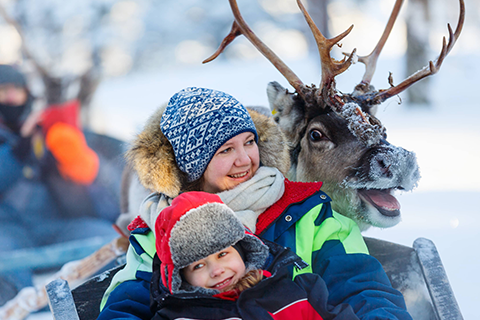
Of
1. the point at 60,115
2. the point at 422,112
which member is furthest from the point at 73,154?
the point at 422,112

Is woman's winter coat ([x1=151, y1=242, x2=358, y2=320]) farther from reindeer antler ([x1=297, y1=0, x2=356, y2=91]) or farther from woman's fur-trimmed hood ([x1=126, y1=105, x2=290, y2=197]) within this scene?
reindeer antler ([x1=297, y1=0, x2=356, y2=91])

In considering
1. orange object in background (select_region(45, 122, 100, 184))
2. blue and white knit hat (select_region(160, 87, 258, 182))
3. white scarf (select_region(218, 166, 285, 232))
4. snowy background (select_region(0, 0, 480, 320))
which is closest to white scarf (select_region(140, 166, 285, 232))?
white scarf (select_region(218, 166, 285, 232))

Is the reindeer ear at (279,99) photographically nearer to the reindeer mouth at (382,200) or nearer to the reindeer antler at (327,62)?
the reindeer antler at (327,62)

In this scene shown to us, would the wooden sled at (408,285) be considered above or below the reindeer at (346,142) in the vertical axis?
below

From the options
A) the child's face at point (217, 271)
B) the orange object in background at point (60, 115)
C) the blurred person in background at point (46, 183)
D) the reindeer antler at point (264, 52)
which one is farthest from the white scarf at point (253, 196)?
the orange object in background at point (60, 115)

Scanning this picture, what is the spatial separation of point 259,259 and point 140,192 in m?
2.03

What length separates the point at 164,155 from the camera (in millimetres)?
2100

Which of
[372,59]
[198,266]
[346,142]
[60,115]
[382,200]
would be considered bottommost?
[60,115]

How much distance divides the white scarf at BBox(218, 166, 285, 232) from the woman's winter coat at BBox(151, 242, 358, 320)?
336 millimetres

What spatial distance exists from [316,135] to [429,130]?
7.18 meters

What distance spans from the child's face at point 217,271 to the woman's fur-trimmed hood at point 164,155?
0.46 metres

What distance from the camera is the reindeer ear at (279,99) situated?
2.91 m

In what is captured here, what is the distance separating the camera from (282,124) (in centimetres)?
293

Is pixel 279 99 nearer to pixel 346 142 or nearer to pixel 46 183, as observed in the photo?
pixel 346 142
